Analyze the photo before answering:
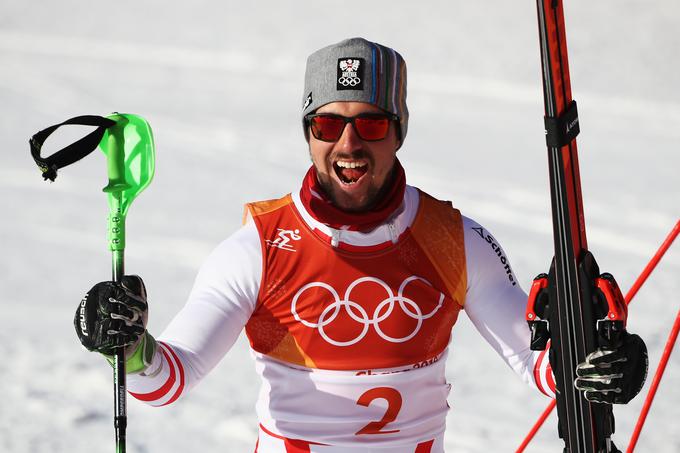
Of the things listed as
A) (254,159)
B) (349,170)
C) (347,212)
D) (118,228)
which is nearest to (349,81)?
(349,170)

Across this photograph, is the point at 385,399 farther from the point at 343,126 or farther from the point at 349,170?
the point at 343,126

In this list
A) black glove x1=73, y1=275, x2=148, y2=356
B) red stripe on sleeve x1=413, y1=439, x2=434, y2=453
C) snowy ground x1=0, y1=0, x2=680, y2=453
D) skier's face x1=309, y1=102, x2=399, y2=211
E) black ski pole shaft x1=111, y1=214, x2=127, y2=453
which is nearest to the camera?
black glove x1=73, y1=275, x2=148, y2=356

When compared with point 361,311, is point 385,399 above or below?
below

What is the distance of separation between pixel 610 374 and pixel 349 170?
0.90 m

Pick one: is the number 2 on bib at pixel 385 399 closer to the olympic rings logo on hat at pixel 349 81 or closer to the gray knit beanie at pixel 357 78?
the gray knit beanie at pixel 357 78

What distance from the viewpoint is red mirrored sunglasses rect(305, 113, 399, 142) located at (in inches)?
124

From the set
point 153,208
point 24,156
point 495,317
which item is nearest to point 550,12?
point 495,317

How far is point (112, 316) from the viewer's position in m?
2.79

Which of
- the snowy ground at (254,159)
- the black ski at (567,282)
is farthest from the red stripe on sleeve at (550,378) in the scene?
the snowy ground at (254,159)

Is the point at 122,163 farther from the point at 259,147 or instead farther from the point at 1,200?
the point at 259,147

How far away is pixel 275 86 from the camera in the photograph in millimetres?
12281

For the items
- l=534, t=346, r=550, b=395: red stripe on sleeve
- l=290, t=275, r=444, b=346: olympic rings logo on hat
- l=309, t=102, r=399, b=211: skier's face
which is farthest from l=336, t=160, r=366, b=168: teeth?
l=534, t=346, r=550, b=395: red stripe on sleeve

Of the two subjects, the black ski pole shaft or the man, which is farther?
the man

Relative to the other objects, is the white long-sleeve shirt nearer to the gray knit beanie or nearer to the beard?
the beard
